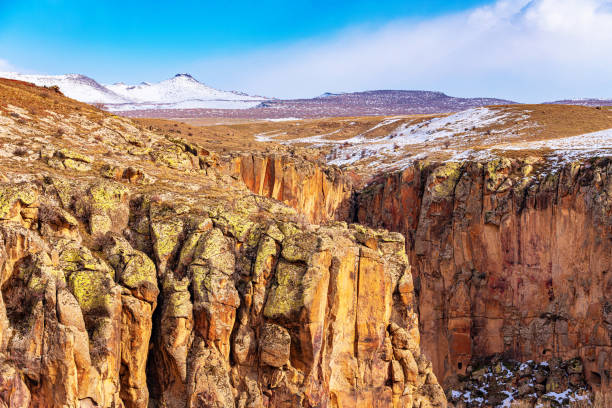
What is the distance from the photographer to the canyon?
15.9 m

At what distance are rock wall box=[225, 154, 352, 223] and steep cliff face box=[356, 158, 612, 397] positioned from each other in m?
7.14

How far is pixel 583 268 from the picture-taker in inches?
1394

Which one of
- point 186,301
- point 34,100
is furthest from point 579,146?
point 34,100

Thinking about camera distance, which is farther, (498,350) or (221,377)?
(498,350)

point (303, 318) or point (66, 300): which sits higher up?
point (66, 300)

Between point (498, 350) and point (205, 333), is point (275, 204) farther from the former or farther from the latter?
point (498, 350)

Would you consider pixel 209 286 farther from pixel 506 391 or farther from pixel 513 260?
pixel 513 260

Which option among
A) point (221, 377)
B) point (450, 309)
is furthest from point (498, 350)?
point (221, 377)

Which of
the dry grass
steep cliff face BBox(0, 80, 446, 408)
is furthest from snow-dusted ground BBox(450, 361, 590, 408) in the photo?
the dry grass

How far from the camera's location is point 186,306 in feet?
58.6

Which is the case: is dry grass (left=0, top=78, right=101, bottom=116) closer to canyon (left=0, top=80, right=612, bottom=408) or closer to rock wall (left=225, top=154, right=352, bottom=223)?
canyon (left=0, top=80, right=612, bottom=408)

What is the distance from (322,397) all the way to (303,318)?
3233mm

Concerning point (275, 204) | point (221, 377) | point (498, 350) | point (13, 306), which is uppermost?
point (275, 204)

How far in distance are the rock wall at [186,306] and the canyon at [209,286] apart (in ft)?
0.18
